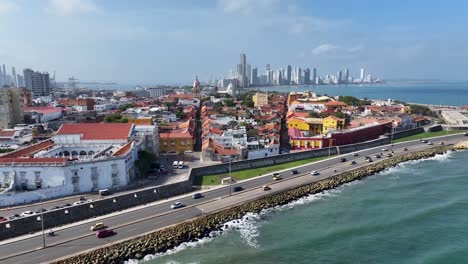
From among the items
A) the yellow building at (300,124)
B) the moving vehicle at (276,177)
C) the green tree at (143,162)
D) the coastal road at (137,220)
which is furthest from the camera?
the yellow building at (300,124)

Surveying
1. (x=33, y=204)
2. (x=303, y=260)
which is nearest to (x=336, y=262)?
(x=303, y=260)

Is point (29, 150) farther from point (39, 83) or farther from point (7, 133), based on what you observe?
point (39, 83)

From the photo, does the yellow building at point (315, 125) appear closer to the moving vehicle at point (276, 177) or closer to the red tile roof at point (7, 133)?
the moving vehicle at point (276, 177)

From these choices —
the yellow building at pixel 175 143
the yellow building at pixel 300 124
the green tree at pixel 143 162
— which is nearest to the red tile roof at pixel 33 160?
the green tree at pixel 143 162

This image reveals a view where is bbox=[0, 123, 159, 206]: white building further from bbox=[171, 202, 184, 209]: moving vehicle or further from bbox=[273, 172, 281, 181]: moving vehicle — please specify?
bbox=[273, 172, 281, 181]: moving vehicle

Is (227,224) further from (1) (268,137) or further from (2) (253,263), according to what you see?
(1) (268,137)

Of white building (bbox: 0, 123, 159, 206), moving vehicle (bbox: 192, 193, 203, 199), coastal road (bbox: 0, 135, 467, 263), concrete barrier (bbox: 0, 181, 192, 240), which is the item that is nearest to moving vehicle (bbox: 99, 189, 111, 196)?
white building (bbox: 0, 123, 159, 206)
